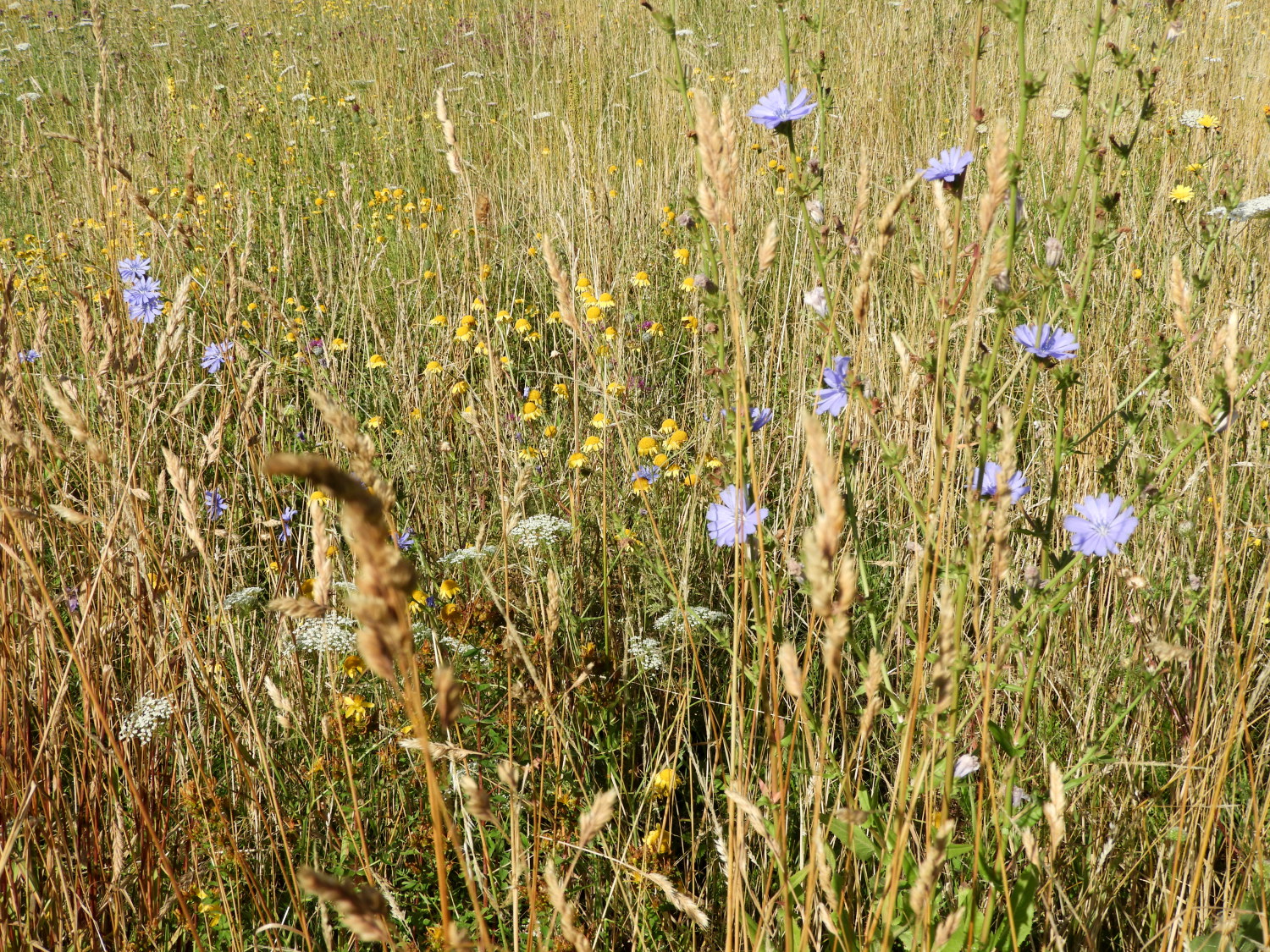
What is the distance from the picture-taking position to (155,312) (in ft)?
7.39

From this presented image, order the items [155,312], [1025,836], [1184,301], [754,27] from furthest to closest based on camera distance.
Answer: [754,27] < [155,312] < [1184,301] < [1025,836]

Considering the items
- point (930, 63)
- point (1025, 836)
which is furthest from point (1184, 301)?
point (930, 63)

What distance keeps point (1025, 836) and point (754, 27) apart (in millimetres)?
5578

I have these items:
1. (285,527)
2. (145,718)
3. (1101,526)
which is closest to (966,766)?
(1101,526)

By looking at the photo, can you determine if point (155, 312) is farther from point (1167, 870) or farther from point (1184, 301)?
point (1167, 870)

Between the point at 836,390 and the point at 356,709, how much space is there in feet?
3.30

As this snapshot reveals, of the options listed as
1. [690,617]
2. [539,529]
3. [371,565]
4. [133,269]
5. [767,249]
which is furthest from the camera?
[133,269]

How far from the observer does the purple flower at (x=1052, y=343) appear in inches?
46.6

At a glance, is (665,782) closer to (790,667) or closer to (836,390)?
(836,390)

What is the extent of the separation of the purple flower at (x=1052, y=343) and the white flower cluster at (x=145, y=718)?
51.9 inches

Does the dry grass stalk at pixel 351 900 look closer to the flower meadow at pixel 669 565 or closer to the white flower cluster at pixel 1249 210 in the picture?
the flower meadow at pixel 669 565

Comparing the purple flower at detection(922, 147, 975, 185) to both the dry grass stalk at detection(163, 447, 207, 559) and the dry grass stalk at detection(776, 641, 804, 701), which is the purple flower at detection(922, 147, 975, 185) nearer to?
the dry grass stalk at detection(776, 641, 804, 701)

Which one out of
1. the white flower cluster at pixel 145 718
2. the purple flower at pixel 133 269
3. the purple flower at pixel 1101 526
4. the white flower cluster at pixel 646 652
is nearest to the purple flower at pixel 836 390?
Answer: the purple flower at pixel 1101 526

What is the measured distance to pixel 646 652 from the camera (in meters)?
1.55
